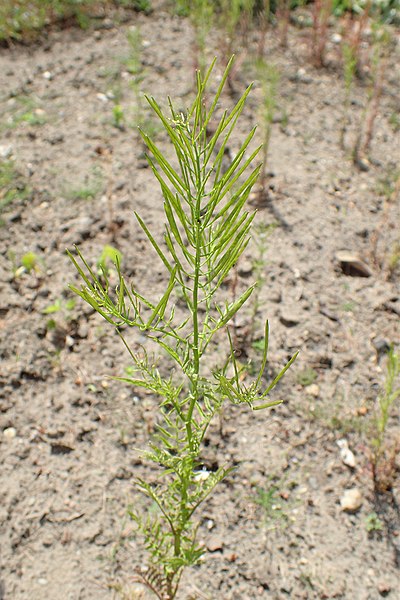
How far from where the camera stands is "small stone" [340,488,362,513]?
7.55 ft

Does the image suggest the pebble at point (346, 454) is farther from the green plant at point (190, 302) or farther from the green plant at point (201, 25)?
the green plant at point (201, 25)

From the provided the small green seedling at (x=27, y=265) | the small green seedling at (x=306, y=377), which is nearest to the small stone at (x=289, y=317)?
the small green seedling at (x=306, y=377)

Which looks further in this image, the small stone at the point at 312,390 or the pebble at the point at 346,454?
the small stone at the point at 312,390

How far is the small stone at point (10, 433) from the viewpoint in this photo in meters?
2.45

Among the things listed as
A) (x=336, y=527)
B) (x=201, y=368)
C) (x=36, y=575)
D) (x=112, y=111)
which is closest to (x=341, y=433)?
(x=336, y=527)

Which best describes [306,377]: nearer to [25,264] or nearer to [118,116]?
[25,264]

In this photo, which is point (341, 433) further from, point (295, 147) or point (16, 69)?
point (16, 69)

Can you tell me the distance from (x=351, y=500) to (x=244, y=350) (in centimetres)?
74

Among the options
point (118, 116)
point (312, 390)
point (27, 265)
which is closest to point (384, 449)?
point (312, 390)

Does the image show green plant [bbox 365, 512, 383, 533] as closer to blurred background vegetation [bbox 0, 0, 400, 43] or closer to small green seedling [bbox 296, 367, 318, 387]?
small green seedling [bbox 296, 367, 318, 387]

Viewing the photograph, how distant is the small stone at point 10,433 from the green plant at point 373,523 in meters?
1.31

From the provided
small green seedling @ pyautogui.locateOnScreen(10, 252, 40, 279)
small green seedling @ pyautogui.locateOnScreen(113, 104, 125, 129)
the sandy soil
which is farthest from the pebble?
small green seedling @ pyautogui.locateOnScreen(113, 104, 125, 129)

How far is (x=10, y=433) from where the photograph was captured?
2465 millimetres

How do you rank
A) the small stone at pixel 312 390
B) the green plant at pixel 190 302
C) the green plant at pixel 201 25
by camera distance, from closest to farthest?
the green plant at pixel 190 302, the small stone at pixel 312 390, the green plant at pixel 201 25
